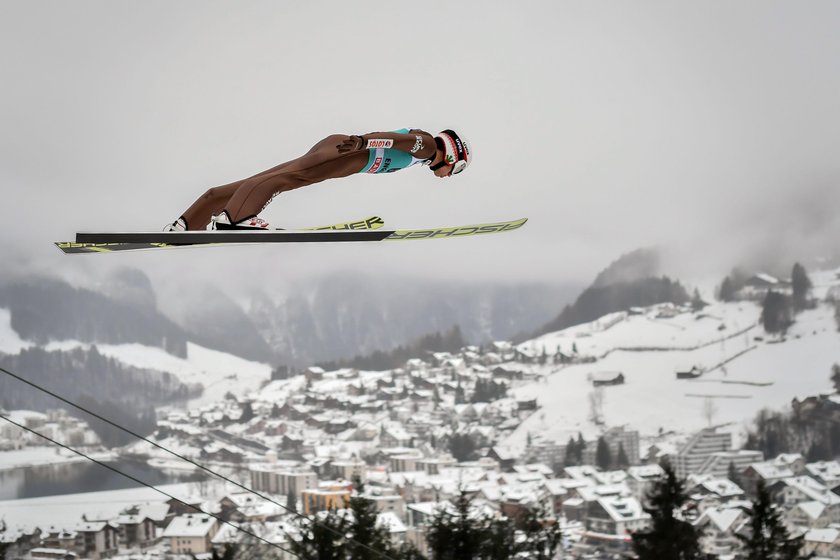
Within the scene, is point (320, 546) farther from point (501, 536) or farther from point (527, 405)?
point (527, 405)

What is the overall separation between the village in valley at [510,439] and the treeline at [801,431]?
0.80m

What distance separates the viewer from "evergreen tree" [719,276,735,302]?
155 metres

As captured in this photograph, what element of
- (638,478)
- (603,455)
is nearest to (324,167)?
(638,478)

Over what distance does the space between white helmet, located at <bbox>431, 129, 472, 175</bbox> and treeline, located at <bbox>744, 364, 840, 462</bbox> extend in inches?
4236

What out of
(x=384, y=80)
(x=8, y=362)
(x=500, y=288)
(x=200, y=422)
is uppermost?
(x=384, y=80)

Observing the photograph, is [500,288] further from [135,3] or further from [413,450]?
[135,3]

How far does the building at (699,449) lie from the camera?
111544 millimetres

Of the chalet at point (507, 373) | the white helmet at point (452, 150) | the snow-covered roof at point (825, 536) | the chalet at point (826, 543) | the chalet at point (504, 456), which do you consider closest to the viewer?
the white helmet at point (452, 150)

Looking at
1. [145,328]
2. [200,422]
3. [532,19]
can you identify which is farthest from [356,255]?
[532,19]

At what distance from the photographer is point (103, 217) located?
12081 centimetres

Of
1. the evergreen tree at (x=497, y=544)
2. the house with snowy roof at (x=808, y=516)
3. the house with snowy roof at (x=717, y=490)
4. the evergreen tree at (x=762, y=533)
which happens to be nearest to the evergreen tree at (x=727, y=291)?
the house with snowy roof at (x=717, y=490)

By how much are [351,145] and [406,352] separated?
5752 inches

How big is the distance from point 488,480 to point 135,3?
6384cm

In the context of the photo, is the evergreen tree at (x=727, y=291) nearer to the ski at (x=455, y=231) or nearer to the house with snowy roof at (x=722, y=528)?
the house with snowy roof at (x=722, y=528)
